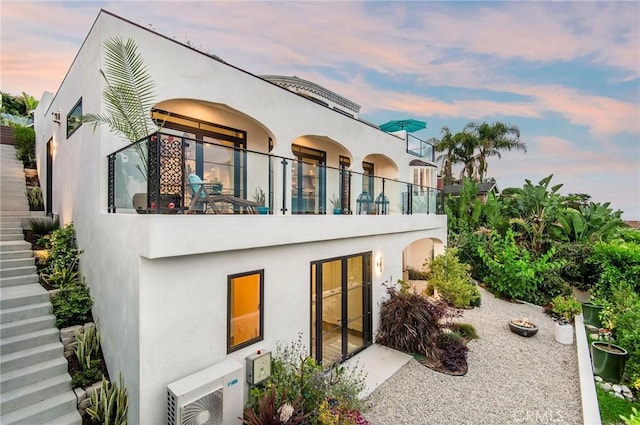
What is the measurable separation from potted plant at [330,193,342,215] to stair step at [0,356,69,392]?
265 inches

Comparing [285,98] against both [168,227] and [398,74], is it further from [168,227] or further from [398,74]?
[398,74]

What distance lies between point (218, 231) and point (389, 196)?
23.8ft

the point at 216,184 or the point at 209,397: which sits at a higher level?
the point at 216,184

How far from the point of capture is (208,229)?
4883mm

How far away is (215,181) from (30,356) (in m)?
4.79

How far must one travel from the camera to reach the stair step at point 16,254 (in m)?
7.47

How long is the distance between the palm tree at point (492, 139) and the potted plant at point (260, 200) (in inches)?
1374

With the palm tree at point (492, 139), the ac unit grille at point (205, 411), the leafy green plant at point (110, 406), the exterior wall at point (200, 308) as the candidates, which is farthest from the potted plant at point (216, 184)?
the palm tree at point (492, 139)

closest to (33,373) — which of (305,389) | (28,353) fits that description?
(28,353)

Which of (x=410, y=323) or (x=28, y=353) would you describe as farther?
(x=410, y=323)

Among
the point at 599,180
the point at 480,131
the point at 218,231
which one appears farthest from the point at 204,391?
the point at 480,131

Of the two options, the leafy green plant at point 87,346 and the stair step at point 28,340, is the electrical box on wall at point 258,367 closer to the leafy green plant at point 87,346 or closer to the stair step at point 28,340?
the leafy green plant at point 87,346

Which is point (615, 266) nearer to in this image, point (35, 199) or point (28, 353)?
point (28, 353)

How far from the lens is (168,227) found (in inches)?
170
